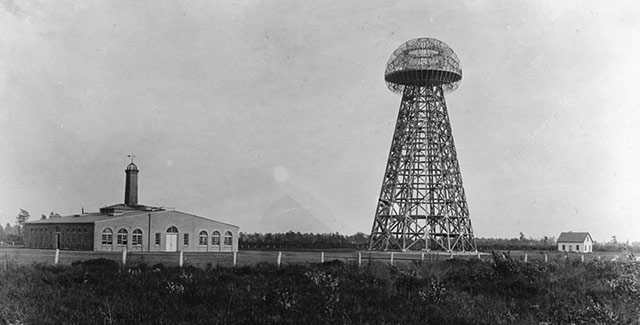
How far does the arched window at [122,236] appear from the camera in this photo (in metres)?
55.4

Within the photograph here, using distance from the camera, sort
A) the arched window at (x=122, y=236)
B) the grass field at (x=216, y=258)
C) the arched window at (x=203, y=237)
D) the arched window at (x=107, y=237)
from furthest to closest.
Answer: the arched window at (x=203, y=237)
the arched window at (x=122, y=236)
the arched window at (x=107, y=237)
the grass field at (x=216, y=258)

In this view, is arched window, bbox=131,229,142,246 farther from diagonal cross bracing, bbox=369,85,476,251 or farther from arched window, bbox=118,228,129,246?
diagonal cross bracing, bbox=369,85,476,251

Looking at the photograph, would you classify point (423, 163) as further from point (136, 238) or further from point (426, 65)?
point (136, 238)

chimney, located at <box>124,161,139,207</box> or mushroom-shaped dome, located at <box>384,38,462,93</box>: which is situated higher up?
mushroom-shaped dome, located at <box>384,38,462,93</box>

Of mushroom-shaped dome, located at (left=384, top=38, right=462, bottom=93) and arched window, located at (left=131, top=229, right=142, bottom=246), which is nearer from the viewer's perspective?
arched window, located at (left=131, top=229, right=142, bottom=246)

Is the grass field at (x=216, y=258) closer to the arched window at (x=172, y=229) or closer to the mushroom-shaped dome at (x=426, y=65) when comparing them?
the arched window at (x=172, y=229)

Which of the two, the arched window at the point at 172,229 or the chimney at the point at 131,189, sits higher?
the chimney at the point at 131,189

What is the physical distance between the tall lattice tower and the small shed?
3263 cm

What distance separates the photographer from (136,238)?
5616 cm

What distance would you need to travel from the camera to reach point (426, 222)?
5950 cm

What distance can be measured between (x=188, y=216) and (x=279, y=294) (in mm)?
42441

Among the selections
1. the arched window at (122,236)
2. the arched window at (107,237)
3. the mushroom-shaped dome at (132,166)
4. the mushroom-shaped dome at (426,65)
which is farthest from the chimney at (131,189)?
the mushroom-shaped dome at (426,65)

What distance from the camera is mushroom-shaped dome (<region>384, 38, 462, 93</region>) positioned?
58750mm

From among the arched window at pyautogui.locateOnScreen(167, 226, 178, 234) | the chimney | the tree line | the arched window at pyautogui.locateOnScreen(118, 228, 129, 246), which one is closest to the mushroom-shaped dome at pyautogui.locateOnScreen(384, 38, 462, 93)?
the tree line
